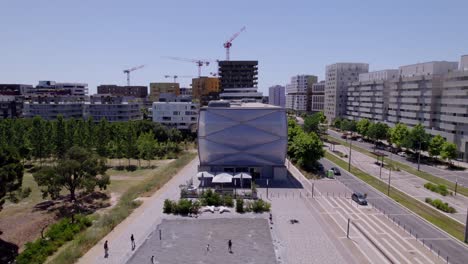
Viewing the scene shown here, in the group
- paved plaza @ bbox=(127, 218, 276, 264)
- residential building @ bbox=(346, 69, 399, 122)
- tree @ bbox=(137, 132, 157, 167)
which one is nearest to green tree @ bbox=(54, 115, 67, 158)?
tree @ bbox=(137, 132, 157, 167)

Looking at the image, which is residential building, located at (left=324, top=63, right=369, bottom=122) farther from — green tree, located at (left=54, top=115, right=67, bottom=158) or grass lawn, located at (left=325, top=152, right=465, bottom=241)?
green tree, located at (left=54, top=115, right=67, bottom=158)

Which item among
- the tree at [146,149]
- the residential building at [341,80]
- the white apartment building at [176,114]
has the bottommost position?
the tree at [146,149]

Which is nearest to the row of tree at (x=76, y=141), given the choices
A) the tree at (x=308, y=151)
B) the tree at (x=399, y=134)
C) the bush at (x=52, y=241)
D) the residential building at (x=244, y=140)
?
the residential building at (x=244, y=140)

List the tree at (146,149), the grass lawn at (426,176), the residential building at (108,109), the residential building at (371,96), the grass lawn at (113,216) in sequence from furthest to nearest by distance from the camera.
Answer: the residential building at (108,109), the residential building at (371,96), the tree at (146,149), the grass lawn at (426,176), the grass lawn at (113,216)

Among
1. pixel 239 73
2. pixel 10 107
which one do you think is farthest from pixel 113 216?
pixel 239 73

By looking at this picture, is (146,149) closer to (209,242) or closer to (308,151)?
(308,151)

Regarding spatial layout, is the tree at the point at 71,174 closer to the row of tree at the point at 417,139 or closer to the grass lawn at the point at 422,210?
the grass lawn at the point at 422,210
